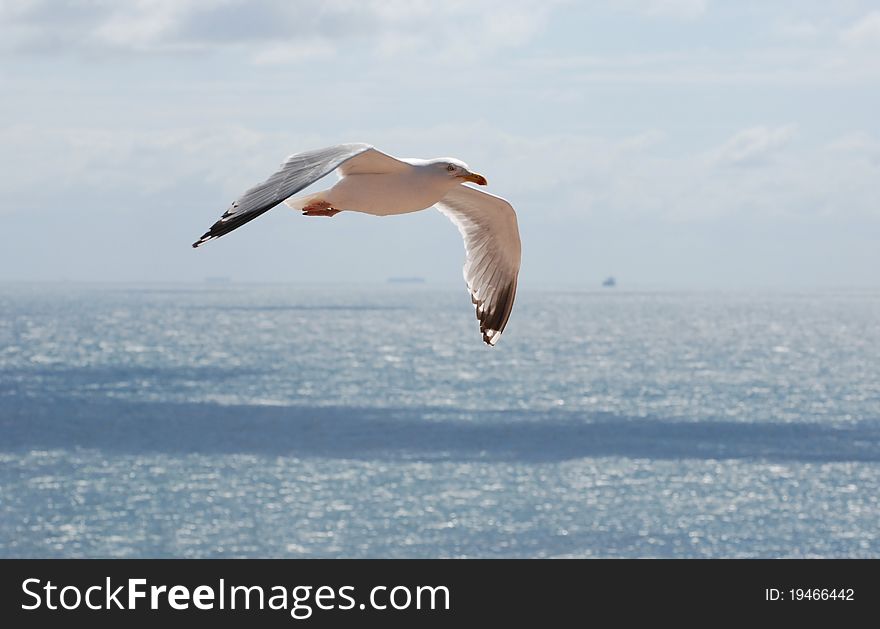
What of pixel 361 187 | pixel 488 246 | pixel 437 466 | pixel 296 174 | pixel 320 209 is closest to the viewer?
pixel 296 174

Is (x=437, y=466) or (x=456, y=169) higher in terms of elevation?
(x=456, y=169)

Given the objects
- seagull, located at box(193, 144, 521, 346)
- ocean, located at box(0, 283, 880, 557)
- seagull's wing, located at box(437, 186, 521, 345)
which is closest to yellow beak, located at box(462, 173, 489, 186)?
seagull, located at box(193, 144, 521, 346)

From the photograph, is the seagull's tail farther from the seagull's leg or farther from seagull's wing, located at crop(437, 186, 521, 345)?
seagull's wing, located at crop(437, 186, 521, 345)

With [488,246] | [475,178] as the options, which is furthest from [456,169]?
[488,246]

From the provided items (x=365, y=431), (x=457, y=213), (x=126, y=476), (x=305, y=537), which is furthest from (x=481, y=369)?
(x=457, y=213)

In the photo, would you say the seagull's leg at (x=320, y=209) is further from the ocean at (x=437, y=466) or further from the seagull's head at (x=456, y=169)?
the ocean at (x=437, y=466)

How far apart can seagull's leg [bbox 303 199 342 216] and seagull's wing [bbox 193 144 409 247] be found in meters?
0.27

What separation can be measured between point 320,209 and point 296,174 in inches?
29.8

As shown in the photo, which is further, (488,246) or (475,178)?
(488,246)

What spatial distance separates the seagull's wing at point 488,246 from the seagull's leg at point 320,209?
2828mm

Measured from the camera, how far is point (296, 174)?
698 centimetres

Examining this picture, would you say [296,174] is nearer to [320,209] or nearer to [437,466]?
[320,209]
